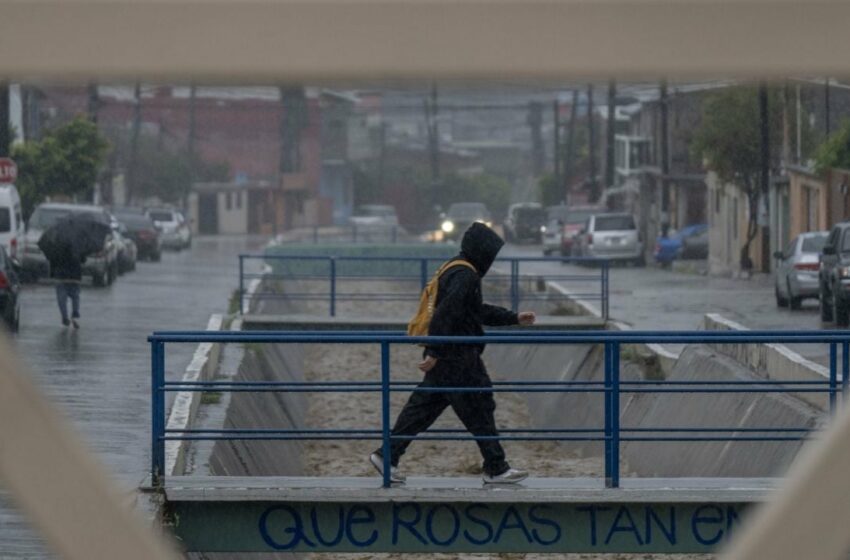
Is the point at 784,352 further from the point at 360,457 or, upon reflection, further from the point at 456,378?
the point at 456,378

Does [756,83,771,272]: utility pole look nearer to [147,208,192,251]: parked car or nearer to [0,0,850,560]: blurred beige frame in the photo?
[147,208,192,251]: parked car

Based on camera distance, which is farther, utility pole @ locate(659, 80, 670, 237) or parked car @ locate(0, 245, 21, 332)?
utility pole @ locate(659, 80, 670, 237)

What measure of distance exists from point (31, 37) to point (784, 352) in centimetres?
1508

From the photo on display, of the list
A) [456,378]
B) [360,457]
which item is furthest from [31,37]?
[360,457]

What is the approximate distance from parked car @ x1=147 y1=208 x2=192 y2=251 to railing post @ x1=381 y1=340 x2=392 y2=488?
5310 centimetres

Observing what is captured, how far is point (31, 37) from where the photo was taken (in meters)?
1.49

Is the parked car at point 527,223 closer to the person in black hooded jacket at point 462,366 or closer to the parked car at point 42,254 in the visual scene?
the parked car at point 42,254

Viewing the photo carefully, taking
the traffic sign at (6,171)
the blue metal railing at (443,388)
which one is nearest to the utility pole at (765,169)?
the traffic sign at (6,171)

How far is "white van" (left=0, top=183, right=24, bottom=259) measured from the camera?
99.1 ft

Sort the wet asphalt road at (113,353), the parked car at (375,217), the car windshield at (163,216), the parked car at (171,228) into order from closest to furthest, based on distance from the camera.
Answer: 1. the wet asphalt road at (113,353)
2. the parked car at (171,228)
3. the car windshield at (163,216)
4. the parked car at (375,217)

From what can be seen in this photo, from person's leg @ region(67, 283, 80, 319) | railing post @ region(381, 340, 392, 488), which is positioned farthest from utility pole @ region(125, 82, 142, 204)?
railing post @ region(381, 340, 392, 488)

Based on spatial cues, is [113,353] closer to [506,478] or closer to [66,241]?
[66,241]

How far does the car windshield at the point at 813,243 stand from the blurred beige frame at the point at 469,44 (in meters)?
28.1

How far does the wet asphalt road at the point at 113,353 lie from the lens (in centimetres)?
1132
